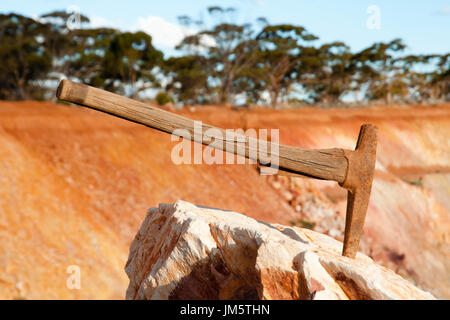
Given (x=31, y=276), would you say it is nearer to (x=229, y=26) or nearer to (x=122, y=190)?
(x=122, y=190)

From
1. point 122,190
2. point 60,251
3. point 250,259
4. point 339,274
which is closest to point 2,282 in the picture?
point 60,251

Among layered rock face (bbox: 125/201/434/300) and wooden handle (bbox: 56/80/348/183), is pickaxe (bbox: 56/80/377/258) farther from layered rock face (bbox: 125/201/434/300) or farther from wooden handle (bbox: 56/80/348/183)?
layered rock face (bbox: 125/201/434/300)

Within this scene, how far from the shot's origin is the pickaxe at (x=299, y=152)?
12.2ft

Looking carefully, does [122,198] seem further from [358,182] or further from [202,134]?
[358,182]

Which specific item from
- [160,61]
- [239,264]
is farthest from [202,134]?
[160,61]

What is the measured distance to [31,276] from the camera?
9609 millimetres

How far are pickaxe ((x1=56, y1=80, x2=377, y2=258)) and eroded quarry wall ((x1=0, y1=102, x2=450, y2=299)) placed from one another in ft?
23.7

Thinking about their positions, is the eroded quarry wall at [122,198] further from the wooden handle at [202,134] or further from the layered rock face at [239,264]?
the wooden handle at [202,134]

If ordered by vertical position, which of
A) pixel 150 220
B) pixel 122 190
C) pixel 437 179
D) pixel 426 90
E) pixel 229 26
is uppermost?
pixel 229 26

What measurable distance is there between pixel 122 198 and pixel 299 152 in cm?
984

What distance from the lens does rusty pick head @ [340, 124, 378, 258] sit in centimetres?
405

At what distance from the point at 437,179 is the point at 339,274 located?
82.0 feet

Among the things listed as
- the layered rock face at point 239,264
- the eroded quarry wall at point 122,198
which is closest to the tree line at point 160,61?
the eroded quarry wall at point 122,198

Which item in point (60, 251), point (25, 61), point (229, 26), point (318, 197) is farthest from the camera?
point (229, 26)
